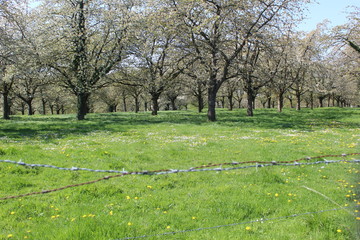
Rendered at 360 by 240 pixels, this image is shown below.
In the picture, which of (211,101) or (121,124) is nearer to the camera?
(121,124)

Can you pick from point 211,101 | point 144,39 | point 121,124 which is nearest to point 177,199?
point 121,124

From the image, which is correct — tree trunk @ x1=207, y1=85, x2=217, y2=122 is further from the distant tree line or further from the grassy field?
the grassy field

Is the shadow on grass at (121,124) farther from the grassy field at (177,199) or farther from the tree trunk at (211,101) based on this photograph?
the grassy field at (177,199)

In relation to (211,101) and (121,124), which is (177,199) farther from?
(211,101)

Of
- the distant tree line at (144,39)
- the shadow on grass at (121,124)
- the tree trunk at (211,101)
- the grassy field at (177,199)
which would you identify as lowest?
the grassy field at (177,199)

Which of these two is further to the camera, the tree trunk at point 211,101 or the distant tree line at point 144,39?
the tree trunk at point 211,101

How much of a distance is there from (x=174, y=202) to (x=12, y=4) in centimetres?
2576

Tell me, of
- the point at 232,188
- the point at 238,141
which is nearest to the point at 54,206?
the point at 232,188

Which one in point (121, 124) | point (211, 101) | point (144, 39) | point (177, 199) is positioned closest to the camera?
point (177, 199)

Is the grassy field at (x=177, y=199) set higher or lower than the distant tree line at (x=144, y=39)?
lower

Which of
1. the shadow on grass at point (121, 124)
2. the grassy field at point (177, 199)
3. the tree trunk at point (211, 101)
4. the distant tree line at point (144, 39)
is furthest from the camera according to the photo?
the tree trunk at point (211, 101)

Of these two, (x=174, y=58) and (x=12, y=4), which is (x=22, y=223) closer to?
(x=12, y=4)

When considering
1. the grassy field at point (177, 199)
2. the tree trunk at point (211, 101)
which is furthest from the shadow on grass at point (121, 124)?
the grassy field at point (177, 199)

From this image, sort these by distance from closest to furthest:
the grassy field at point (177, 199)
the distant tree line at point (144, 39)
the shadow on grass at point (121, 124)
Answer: the grassy field at point (177, 199)
the shadow on grass at point (121, 124)
the distant tree line at point (144, 39)
